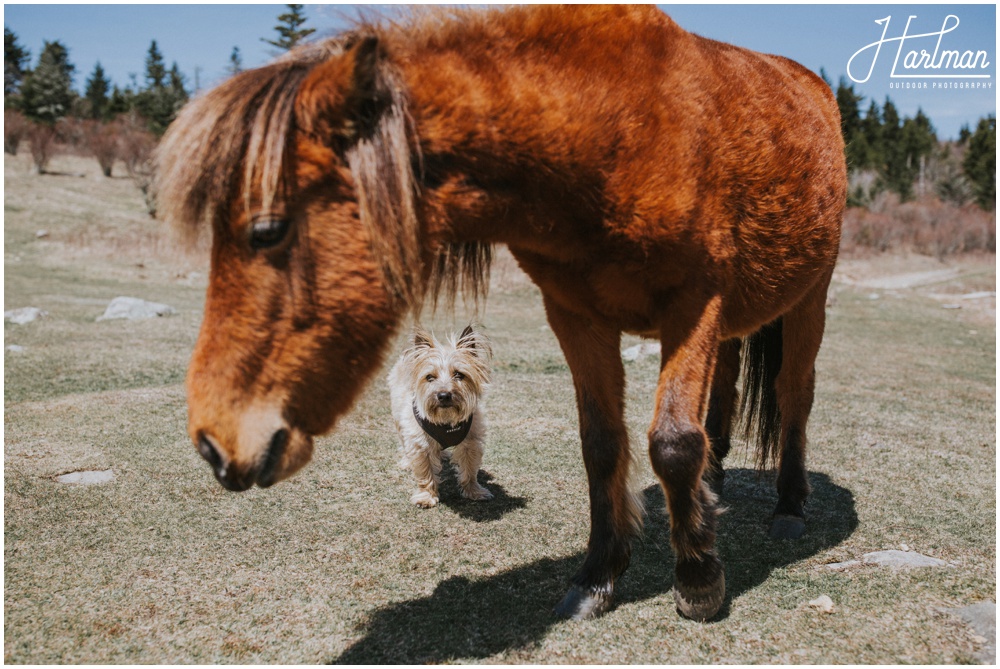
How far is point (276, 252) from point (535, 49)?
110 cm

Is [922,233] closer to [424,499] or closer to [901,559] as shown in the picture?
[901,559]

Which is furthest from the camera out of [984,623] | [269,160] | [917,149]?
[917,149]

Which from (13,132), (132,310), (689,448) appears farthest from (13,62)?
(689,448)

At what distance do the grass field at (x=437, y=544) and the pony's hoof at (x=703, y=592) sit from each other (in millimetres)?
59

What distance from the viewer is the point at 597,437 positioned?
3.06 metres

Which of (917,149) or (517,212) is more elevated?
(917,149)

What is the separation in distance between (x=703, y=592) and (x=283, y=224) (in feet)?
7.07

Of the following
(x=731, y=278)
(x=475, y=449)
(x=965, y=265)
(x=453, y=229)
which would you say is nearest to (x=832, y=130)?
(x=731, y=278)

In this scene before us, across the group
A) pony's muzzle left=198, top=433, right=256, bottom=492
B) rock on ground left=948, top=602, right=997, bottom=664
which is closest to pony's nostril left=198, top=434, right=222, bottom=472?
pony's muzzle left=198, top=433, right=256, bottom=492

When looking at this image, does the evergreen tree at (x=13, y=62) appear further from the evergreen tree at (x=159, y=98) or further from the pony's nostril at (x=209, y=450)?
the pony's nostril at (x=209, y=450)

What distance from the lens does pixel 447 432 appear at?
4465 mm

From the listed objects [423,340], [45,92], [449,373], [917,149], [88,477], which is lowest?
[88,477]

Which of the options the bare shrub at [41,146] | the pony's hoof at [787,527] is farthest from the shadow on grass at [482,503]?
the bare shrub at [41,146]

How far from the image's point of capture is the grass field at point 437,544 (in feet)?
8.89
